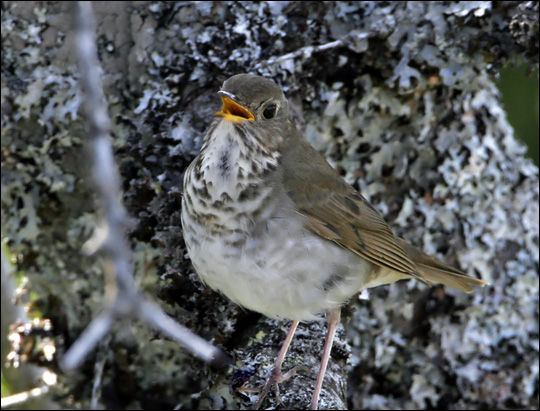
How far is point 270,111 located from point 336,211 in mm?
472

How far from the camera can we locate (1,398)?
12.5ft

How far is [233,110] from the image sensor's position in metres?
2.66

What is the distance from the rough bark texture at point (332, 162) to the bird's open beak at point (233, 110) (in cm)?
46

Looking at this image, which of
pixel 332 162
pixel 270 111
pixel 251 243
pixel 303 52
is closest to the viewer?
pixel 251 243

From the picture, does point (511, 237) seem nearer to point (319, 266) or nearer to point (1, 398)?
point (319, 266)

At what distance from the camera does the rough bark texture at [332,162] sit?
121 inches

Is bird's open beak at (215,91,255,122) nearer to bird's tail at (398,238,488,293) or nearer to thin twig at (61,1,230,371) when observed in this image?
bird's tail at (398,238,488,293)

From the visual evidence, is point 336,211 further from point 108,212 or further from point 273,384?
point 108,212

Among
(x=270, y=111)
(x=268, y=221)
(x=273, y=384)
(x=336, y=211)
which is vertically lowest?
(x=273, y=384)

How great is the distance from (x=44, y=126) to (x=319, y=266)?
60.1 inches

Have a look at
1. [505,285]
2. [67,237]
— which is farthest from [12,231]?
[505,285]

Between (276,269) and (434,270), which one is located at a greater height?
(434,270)

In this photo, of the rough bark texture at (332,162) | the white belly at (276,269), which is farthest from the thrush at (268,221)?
the rough bark texture at (332,162)

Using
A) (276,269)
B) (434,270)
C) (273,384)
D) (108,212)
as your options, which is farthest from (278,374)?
(108,212)
